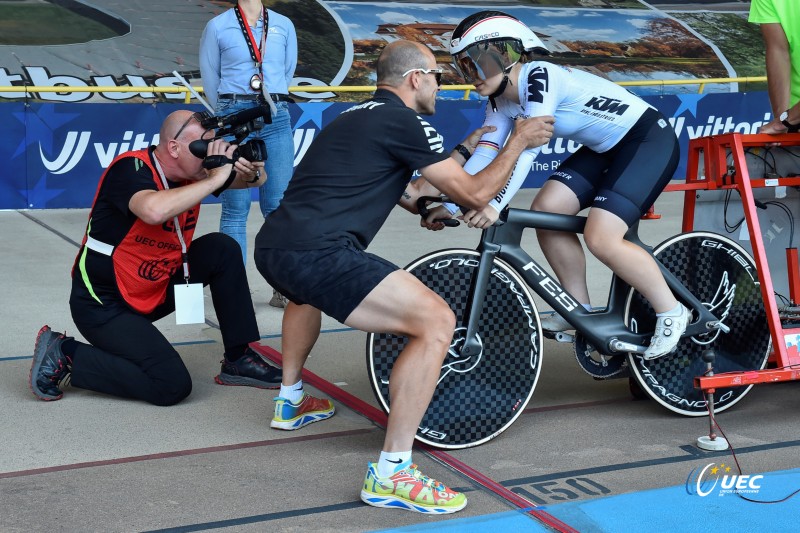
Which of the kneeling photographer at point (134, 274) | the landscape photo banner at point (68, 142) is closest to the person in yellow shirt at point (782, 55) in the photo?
the kneeling photographer at point (134, 274)

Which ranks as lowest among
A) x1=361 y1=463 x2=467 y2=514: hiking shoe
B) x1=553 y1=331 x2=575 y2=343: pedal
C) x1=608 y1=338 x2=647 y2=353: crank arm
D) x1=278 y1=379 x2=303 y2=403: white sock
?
x1=278 y1=379 x2=303 y2=403: white sock

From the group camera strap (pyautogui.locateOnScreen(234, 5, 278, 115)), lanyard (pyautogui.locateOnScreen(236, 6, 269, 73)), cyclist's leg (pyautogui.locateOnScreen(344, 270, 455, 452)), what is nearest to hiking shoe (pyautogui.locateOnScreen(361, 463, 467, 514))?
cyclist's leg (pyautogui.locateOnScreen(344, 270, 455, 452))

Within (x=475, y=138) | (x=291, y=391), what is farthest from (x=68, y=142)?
(x=475, y=138)

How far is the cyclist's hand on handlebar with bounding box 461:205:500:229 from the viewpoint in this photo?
A: 12.8 ft

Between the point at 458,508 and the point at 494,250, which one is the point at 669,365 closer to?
the point at 494,250

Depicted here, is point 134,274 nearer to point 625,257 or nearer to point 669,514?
point 625,257

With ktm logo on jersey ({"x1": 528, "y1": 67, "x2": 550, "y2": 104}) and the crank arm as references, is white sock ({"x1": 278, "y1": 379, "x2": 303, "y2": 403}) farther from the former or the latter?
ktm logo on jersey ({"x1": 528, "y1": 67, "x2": 550, "y2": 104})

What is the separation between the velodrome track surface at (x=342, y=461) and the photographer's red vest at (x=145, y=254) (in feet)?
1.69

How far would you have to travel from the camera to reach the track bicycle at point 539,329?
13.4ft

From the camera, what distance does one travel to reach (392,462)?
139 inches

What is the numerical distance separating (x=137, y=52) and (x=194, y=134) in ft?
42.7

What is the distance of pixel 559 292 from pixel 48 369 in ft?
7.70

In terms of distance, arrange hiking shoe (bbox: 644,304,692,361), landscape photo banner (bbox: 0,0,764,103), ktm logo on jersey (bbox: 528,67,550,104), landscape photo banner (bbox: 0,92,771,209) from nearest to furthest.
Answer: ktm logo on jersey (bbox: 528,67,550,104) → hiking shoe (bbox: 644,304,692,361) → landscape photo banner (bbox: 0,92,771,209) → landscape photo banner (bbox: 0,0,764,103)

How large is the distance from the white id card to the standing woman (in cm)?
170
